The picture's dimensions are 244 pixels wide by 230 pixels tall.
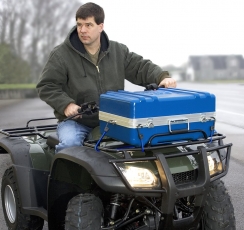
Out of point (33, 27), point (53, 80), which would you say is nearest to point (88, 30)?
point (53, 80)

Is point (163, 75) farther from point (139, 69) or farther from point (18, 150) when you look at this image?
point (18, 150)

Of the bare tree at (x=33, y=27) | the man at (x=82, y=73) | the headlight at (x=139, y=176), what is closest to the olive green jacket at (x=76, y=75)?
the man at (x=82, y=73)

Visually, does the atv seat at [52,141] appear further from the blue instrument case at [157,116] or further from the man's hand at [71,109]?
the blue instrument case at [157,116]

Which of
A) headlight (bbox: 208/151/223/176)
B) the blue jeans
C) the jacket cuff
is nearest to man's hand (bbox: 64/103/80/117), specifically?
the blue jeans

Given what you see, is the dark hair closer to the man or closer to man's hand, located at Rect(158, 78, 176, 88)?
the man

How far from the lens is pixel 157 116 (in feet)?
11.9

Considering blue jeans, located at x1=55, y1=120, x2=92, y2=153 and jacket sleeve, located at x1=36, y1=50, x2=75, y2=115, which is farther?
jacket sleeve, located at x1=36, y1=50, x2=75, y2=115

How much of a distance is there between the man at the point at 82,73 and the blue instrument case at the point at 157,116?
1.90 feet

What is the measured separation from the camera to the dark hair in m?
4.48

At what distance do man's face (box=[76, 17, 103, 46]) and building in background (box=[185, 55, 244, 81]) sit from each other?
10343cm

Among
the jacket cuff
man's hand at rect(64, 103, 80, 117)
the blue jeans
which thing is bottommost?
the blue jeans

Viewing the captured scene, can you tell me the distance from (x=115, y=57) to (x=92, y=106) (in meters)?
0.88

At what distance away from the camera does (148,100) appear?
3590 millimetres

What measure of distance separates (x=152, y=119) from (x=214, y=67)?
367 ft
